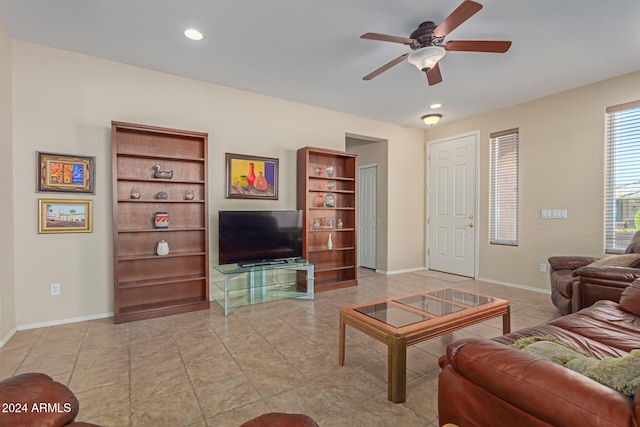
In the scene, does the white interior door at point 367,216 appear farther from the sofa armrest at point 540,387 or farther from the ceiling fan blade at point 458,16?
the sofa armrest at point 540,387

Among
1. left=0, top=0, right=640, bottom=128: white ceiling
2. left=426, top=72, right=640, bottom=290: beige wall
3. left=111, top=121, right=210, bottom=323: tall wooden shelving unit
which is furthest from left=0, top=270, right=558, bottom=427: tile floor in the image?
left=0, top=0, right=640, bottom=128: white ceiling

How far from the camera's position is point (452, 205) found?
5.69 metres

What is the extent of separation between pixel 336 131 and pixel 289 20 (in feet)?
8.36

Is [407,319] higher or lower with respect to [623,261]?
lower

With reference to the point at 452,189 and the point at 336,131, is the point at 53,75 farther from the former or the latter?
the point at 452,189

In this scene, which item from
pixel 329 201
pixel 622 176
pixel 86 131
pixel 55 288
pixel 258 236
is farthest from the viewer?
pixel 329 201

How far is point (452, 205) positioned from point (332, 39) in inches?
155

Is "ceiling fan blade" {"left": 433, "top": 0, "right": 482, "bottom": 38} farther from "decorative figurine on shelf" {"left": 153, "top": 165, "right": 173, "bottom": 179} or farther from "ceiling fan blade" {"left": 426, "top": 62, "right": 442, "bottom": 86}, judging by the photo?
"decorative figurine on shelf" {"left": 153, "top": 165, "right": 173, "bottom": 179}

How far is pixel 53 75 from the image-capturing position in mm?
3133

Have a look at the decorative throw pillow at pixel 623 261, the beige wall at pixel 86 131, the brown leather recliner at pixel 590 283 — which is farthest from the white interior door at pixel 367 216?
the decorative throw pillow at pixel 623 261

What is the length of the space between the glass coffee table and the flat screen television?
1886mm

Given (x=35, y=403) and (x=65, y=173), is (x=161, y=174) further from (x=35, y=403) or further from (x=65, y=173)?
(x=35, y=403)

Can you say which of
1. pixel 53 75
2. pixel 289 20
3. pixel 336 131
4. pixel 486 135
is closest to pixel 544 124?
pixel 486 135

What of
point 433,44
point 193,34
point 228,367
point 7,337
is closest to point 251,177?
point 193,34
